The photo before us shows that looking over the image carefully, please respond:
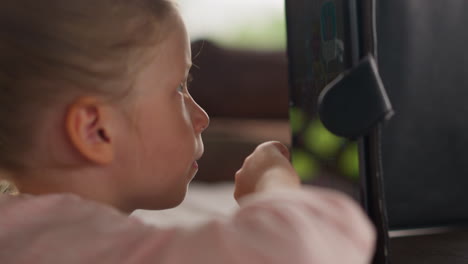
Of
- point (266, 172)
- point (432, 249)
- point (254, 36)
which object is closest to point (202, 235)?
point (266, 172)

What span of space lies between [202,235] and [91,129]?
15cm

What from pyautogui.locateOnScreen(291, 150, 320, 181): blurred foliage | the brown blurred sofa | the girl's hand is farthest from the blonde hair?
the brown blurred sofa

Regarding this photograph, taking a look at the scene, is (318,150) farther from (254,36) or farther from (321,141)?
(254,36)

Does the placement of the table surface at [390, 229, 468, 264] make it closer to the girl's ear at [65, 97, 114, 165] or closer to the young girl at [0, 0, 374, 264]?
the young girl at [0, 0, 374, 264]

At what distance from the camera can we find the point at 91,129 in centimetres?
44

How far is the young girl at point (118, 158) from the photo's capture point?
1.13 feet

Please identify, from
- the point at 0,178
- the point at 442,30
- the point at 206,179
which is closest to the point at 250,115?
the point at 206,179

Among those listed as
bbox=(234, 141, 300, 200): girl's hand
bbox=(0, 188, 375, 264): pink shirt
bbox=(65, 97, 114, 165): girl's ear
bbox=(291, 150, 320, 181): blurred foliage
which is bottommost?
bbox=(291, 150, 320, 181): blurred foliage

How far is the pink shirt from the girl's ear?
0.20 ft

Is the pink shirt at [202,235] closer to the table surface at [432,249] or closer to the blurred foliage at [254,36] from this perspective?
the table surface at [432,249]

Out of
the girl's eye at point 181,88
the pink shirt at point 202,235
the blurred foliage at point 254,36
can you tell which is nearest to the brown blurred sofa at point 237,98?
the blurred foliage at point 254,36

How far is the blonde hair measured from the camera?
41cm

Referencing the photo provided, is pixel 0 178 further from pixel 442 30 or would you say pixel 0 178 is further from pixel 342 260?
pixel 442 30

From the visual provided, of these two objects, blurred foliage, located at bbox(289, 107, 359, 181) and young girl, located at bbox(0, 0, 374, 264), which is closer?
young girl, located at bbox(0, 0, 374, 264)
